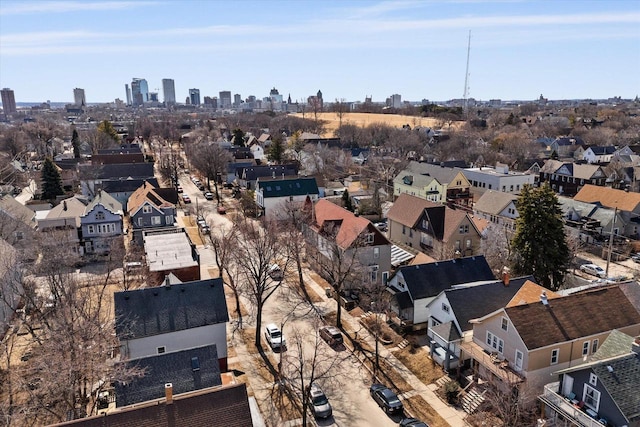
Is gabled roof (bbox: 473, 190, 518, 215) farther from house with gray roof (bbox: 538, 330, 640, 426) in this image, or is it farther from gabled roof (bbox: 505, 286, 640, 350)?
house with gray roof (bbox: 538, 330, 640, 426)

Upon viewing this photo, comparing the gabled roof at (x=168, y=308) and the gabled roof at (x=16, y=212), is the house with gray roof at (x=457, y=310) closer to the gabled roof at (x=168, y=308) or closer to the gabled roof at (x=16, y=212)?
the gabled roof at (x=168, y=308)

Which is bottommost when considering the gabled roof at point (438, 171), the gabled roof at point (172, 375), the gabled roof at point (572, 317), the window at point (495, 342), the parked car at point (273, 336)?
the parked car at point (273, 336)

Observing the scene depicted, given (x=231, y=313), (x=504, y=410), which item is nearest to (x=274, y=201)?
(x=231, y=313)

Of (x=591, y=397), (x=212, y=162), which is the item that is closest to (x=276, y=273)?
(x=591, y=397)

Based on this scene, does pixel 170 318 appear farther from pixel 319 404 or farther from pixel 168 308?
pixel 319 404

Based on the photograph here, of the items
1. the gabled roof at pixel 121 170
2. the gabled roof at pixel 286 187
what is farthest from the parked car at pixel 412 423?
the gabled roof at pixel 121 170

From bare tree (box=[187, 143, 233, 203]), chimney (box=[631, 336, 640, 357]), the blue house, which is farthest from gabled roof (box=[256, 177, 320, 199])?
chimney (box=[631, 336, 640, 357])
